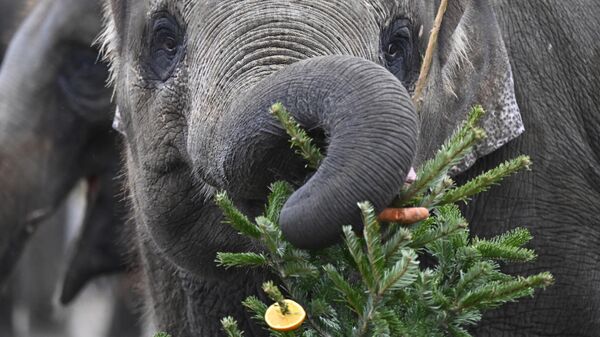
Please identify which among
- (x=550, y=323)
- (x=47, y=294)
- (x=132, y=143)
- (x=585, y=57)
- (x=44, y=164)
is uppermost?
(x=585, y=57)

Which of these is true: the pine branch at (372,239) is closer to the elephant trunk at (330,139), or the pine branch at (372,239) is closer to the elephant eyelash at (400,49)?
the elephant trunk at (330,139)

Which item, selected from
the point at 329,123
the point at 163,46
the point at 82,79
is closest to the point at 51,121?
the point at 82,79

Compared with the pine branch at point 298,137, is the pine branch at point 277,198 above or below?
A: below

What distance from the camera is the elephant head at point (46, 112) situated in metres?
8.92

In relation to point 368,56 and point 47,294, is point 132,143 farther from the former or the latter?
point 47,294

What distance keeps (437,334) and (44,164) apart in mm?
5079

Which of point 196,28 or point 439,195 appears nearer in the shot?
point 439,195

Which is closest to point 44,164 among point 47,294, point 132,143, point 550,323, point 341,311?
point 132,143

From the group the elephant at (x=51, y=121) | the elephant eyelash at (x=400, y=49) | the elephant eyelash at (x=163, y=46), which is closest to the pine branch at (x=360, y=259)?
the elephant eyelash at (x=400, y=49)

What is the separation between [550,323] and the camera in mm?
5828

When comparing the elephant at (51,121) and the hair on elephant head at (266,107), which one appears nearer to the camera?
the hair on elephant head at (266,107)

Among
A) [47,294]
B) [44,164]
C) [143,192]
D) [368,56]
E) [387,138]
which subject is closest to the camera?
[387,138]

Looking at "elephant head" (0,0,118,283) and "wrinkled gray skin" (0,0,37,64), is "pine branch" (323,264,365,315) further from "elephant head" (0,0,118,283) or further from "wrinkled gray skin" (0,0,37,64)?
"wrinkled gray skin" (0,0,37,64)

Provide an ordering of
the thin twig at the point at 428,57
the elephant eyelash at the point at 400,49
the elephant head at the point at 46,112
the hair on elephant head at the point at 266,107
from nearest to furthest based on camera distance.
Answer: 1. the hair on elephant head at the point at 266,107
2. the thin twig at the point at 428,57
3. the elephant eyelash at the point at 400,49
4. the elephant head at the point at 46,112
